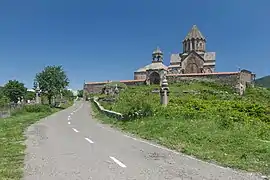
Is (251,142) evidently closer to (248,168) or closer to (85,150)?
(248,168)

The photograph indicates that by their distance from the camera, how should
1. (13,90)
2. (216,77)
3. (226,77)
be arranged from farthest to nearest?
(13,90) < (216,77) < (226,77)

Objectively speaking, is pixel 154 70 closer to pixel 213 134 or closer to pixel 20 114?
pixel 20 114

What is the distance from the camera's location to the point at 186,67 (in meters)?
90.2

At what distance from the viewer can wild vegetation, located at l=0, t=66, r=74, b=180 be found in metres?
9.27

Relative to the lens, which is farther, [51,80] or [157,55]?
[157,55]

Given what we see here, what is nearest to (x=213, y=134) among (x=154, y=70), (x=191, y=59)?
(x=154, y=70)

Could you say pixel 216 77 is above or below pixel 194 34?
below

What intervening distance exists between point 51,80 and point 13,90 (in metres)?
50.2

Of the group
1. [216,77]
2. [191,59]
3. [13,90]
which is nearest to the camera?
[216,77]

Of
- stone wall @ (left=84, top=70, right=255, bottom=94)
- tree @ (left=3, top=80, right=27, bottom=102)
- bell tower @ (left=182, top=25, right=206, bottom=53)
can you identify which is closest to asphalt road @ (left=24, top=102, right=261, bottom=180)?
stone wall @ (left=84, top=70, right=255, bottom=94)

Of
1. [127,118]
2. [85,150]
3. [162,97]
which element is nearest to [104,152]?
[85,150]

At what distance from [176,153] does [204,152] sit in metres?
0.98

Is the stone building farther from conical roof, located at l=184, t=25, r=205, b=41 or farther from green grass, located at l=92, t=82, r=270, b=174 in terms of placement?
green grass, located at l=92, t=82, r=270, b=174

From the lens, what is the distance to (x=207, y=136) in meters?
13.4
